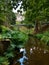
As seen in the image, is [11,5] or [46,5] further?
[46,5]

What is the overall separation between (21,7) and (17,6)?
1.13ft

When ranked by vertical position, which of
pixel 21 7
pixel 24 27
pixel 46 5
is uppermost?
pixel 21 7

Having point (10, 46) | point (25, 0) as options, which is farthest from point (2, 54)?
point (25, 0)

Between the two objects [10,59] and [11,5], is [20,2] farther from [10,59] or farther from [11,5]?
[10,59]

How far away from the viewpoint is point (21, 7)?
1078cm

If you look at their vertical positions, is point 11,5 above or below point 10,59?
above

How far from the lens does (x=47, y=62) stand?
Result: 37.0 ft

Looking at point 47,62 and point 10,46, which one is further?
point 10,46

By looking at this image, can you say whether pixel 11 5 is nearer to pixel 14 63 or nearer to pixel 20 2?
pixel 20 2

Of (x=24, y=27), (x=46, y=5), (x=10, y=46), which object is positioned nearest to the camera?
(x=10, y=46)

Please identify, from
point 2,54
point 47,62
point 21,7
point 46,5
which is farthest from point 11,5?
point 46,5

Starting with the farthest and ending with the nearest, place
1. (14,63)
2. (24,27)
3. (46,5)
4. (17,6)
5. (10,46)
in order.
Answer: (24,27), (46,5), (10,46), (14,63), (17,6)

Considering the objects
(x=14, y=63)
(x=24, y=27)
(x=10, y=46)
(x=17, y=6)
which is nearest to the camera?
(x=17, y=6)

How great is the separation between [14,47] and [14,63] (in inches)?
91.9
